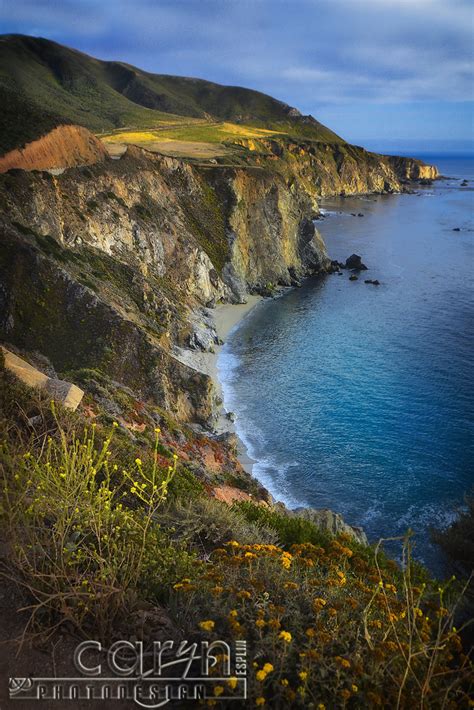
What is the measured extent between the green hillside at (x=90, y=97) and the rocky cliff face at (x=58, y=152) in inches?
69.1

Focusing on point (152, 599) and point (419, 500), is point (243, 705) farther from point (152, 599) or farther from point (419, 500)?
point (419, 500)

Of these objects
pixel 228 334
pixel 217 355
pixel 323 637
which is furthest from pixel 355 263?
pixel 323 637

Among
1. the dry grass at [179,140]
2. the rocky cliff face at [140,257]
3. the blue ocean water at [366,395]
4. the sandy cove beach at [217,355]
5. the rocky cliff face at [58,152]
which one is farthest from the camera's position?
the dry grass at [179,140]

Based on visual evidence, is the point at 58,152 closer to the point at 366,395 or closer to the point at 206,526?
the point at 366,395

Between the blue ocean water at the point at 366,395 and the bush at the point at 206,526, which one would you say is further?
the blue ocean water at the point at 366,395

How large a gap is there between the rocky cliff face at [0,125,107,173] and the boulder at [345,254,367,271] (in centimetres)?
3779

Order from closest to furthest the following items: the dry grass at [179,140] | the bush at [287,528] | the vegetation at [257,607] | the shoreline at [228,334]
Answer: the vegetation at [257,607] < the bush at [287,528] < the shoreline at [228,334] < the dry grass at [179,140]

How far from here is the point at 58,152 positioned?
148 ft

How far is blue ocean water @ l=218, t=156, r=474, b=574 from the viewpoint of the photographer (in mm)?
26688

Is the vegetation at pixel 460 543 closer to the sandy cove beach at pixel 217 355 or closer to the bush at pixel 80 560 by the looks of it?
the sandy cove beach at pixel 217 355

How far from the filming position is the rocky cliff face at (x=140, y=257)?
28.5m
